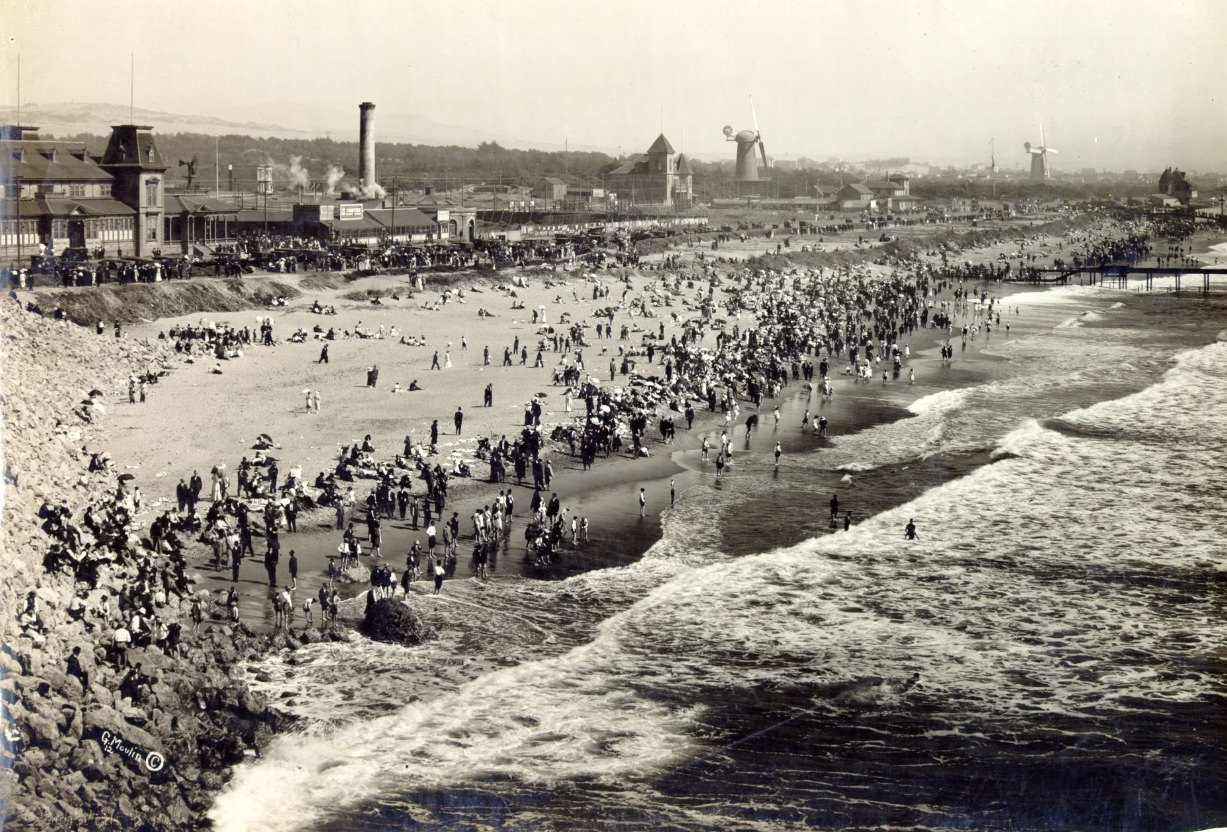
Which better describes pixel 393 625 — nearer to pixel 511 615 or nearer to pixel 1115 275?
pixel 511 615

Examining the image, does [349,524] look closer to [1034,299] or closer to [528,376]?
[528,376]

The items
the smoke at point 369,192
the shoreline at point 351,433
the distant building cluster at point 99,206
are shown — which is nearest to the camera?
the shoreline at point 351,433

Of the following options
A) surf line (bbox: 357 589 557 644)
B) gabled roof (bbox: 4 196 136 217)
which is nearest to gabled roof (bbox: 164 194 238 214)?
gabled roof (bbox: 4 196 136 217)

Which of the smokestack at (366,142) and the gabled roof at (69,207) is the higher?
the smokestack at (366,142)

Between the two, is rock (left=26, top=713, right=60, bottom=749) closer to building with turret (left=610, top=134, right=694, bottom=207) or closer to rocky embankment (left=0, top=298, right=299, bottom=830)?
rocky embankment (left=0, top=298, right=299, bottom=830)

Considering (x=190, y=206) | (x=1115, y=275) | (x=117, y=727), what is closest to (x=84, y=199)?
(x=190, y=206)

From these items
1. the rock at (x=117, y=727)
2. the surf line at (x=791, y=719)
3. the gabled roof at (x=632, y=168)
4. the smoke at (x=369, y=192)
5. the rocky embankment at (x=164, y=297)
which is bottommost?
the surf line at (x=791, y=719)

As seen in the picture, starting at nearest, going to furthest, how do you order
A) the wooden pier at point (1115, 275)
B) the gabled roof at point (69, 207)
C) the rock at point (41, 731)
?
the rock at point (41, 731), the gabled roof at point (69, 207), the wooden pier at point (1115, 275)

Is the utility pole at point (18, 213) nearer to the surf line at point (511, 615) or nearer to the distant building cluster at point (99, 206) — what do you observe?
the distant building cluster at point (99, 206)

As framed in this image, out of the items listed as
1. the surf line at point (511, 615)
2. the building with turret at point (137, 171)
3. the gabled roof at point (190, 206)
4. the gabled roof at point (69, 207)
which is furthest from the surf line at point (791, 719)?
the gabled roof at point (190, 206)
